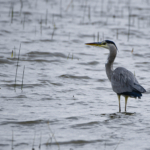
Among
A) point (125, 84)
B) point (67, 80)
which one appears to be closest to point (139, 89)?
point (125, 84)

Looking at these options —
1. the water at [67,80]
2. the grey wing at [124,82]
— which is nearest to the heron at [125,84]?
the grey wing at [124,82]

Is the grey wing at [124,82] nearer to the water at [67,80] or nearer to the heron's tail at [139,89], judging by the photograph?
the heron's tail at [139,89]

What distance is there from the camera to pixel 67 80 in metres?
7.69

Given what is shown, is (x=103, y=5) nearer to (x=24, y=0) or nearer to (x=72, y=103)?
(x=24, y=0)

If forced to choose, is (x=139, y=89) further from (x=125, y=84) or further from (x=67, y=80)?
(x=67, y=80)

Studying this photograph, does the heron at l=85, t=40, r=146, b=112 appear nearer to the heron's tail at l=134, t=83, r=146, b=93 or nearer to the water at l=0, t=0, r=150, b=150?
the heron's tail at l=134, t=83, r=146, b=93

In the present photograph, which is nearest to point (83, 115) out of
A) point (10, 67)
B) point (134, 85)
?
point (134, 85)

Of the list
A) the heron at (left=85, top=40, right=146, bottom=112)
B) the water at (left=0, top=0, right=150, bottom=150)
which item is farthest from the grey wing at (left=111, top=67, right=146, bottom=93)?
the water at (left=0, top=0, right=150, bottom=150)

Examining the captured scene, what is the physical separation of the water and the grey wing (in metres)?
0.38

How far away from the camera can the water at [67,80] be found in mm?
4812

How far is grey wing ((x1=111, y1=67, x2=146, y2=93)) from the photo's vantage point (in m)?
5.89

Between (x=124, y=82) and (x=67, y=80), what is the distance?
191 cm

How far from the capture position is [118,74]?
6.32 m

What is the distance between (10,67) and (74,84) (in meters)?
1.68
